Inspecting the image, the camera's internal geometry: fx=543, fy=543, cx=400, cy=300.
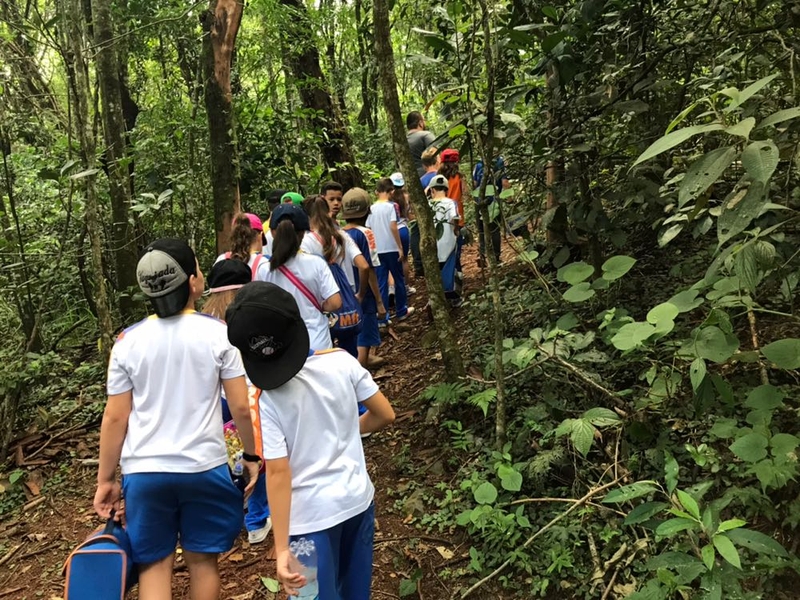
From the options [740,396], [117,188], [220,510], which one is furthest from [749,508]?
[117,188]

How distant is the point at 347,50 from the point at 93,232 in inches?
527

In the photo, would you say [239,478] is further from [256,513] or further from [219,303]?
[219,303]

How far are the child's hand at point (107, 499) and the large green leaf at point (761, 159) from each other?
282 cm

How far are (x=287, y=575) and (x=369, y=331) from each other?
3.77 m

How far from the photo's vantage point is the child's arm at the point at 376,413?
224cm

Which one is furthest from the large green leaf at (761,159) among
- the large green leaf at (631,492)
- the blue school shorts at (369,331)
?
the blue school shorts at (369,331)

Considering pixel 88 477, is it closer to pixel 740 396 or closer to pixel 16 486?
pixel 16 486

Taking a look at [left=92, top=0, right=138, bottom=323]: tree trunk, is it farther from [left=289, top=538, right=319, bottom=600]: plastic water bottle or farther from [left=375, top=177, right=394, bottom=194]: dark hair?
[left=289, top=538, right=319, bottom=600]: plastic water bottle

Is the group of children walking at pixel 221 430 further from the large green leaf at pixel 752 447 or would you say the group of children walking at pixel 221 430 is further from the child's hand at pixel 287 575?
the large green leaf at pixel 752 447

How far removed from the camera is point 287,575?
1.92m

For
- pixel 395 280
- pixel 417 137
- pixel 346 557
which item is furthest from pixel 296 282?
pixel 417 137

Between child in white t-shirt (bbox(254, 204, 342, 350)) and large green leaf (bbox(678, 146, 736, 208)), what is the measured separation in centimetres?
269

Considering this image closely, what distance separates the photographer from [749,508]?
2682mm

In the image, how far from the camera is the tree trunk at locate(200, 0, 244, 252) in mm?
5348
